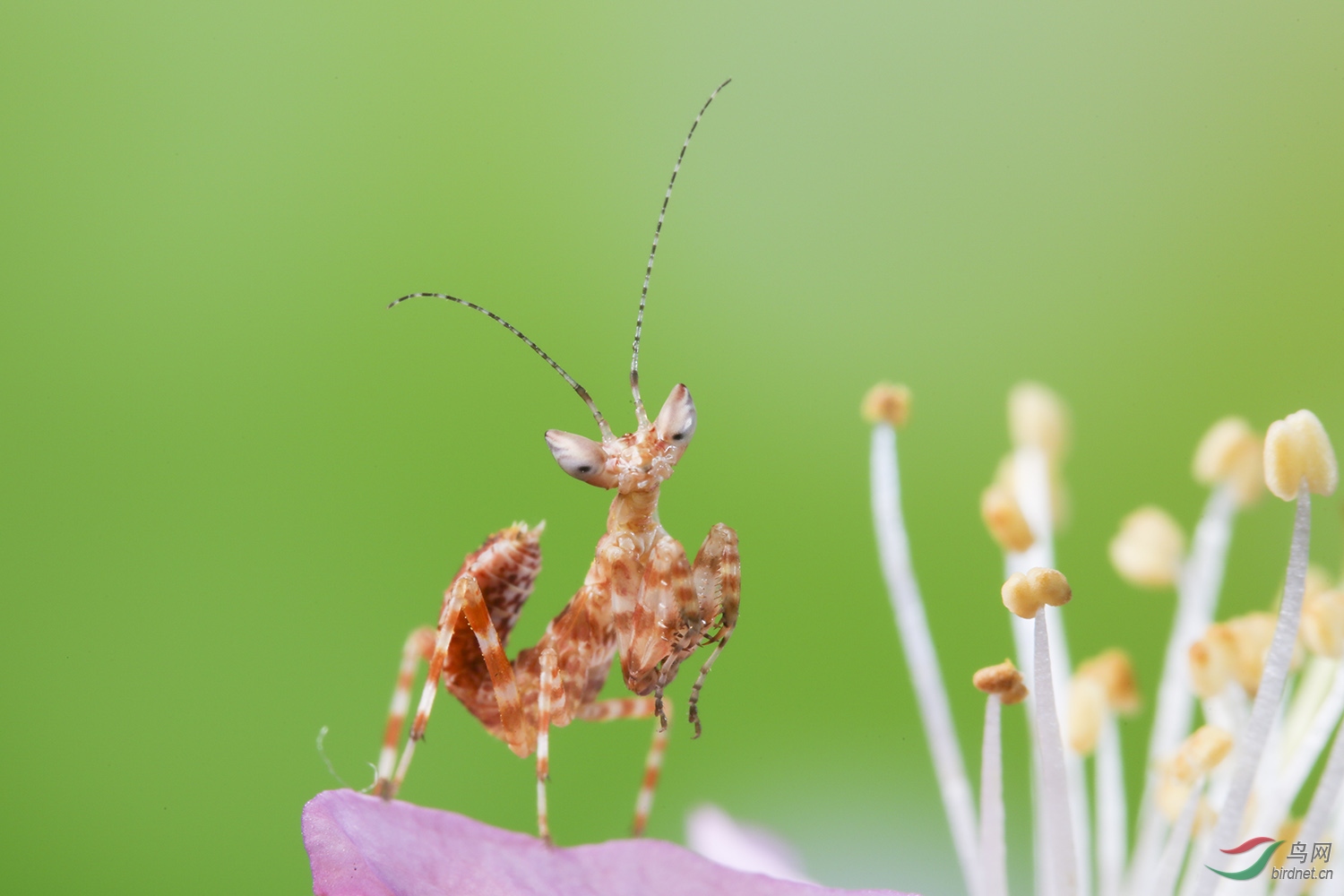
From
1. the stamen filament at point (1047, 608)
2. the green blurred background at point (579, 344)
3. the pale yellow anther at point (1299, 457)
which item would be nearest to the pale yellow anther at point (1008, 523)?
the stamen filament at point (1047, 608)

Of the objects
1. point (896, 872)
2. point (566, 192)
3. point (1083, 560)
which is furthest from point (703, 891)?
point (566, 192)

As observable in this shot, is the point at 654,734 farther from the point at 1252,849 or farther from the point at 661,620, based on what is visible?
the point at 1252,849

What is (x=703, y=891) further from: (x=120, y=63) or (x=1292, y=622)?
(x=120, y=63)

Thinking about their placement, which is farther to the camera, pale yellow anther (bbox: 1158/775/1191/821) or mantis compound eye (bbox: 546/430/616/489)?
pale yellow anther (bbox: 1158/775/1191/821)

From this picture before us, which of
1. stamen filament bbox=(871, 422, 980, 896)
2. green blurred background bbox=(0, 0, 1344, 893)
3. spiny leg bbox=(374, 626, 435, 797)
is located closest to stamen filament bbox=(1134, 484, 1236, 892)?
stamen filament bbox=(871, 422, 980, 896)

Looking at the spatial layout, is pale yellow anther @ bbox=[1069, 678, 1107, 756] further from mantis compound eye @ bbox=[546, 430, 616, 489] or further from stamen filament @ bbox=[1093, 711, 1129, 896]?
mantis compound eye @ bbox=[546, 430, 616, 489]

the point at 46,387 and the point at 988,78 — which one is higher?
the point at 988,78
